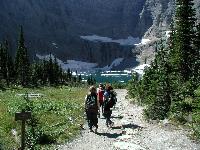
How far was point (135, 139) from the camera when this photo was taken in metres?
23.6

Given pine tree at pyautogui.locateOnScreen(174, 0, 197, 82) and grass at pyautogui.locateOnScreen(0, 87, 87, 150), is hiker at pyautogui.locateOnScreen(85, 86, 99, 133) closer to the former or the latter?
grass at pyautogui.locateOnScreen(0, 87, 87, 150)

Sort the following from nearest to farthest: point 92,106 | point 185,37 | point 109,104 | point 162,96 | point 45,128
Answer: point 45,128 < point 92,106 < point 109,104 < point 162,96 < point 185,37

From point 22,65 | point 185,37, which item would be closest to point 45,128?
point 185,37

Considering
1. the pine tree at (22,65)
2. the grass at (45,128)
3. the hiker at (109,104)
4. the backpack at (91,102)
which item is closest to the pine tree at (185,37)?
the grass at (45,128)

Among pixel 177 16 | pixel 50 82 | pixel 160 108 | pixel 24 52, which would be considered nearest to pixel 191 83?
pixel 160 108

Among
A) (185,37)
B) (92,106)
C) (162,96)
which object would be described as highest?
(185,37)

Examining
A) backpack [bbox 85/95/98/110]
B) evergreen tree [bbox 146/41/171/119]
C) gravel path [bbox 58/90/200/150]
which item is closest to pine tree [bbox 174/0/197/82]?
evergreen tree [bbox 146/41/171/119]

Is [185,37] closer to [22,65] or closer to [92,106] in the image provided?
[92,106]

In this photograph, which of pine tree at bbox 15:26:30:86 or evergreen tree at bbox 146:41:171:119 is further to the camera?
pine tree at bbox 15:26:30:86

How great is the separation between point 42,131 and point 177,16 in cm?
3187

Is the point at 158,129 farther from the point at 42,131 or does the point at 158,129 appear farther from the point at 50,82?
the point at 50,82

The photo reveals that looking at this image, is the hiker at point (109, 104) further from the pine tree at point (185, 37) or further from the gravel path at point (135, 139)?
the pine tree at point (185, 37)

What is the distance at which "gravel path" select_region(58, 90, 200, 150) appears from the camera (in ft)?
71.1

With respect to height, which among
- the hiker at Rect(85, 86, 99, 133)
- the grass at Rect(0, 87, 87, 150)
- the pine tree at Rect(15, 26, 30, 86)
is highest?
the hiker at Rect(85, 86, 99, 133)
